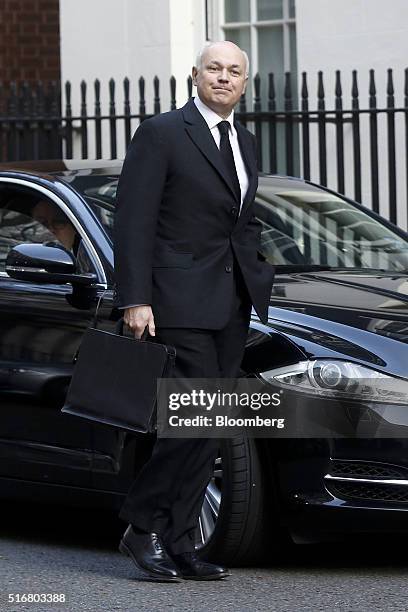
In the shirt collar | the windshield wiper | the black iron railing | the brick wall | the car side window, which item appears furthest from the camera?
the brick wall

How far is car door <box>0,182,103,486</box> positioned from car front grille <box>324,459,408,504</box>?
1.02 metres

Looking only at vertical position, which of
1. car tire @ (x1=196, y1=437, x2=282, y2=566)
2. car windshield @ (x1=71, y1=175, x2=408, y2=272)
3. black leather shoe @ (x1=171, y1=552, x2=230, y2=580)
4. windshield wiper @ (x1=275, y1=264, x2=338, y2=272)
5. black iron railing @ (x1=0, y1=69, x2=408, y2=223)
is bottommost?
black leather shoe @ (x1=171, y1=552, x2=230, y2=580)

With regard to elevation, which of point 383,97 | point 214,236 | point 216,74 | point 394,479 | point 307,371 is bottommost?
point 394,479

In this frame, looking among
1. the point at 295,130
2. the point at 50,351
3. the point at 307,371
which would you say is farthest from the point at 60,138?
the point at 307,371

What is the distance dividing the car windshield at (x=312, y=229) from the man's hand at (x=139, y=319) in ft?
4.13

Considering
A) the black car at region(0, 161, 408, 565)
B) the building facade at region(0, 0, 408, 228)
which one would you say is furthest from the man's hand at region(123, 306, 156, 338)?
the building facade at region(0, 0, 408, 228)

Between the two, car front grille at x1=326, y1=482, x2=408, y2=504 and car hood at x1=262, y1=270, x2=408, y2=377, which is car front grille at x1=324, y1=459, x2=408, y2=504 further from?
car hood at x1=262, y1=270, x2=408, y2=377

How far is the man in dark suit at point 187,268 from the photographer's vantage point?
510 centimetres

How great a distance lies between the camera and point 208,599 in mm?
5035

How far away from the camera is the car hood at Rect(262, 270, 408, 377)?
5250 mm

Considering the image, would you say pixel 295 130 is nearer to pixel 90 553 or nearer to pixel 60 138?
pixel 60 138

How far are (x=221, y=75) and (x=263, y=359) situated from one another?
3.24ft

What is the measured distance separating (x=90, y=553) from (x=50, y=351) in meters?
0.81

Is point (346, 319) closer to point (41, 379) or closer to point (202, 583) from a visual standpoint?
point (202, 583)
